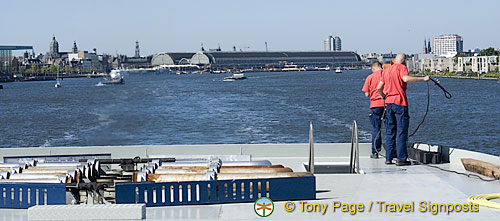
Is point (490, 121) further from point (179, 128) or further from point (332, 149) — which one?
point (332, 149)

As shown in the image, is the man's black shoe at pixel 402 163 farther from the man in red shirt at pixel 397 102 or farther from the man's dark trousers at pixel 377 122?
the man's dark trousers at pixel 377 122

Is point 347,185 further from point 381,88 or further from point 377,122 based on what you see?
point 377,122


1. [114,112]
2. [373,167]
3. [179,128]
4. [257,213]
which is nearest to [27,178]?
[257,213]

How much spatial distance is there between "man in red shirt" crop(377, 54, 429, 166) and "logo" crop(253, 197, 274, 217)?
341 centimetres

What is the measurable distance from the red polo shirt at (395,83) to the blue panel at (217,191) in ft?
10.1

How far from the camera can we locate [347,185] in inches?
341

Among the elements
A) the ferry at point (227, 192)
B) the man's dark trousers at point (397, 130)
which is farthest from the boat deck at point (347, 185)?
the man's dark trousers at point (397, 130)

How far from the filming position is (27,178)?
8.09 m

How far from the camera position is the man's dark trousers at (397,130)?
10.4 metres

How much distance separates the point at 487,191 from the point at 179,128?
39.4 meters

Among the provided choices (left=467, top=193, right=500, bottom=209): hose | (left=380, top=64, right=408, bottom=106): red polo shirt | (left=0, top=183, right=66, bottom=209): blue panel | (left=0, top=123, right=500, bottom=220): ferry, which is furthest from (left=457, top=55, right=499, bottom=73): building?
(left=0, top=183, right=66, bottom=209): blue panel

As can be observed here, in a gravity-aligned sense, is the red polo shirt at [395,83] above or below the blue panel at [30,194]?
above

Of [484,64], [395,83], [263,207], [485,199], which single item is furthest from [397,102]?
[484,64]

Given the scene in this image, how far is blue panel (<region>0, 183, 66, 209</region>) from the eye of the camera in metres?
7.64
